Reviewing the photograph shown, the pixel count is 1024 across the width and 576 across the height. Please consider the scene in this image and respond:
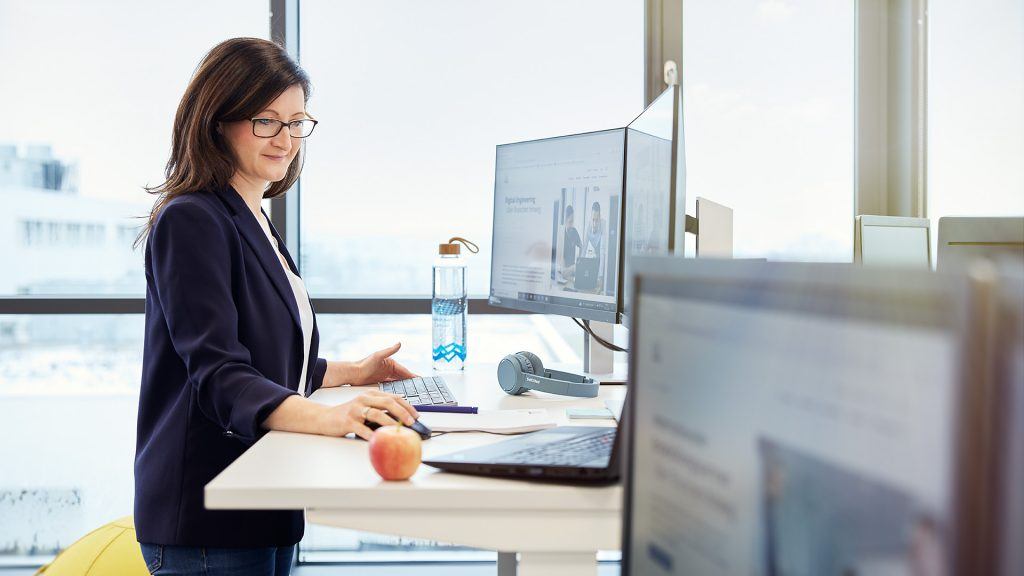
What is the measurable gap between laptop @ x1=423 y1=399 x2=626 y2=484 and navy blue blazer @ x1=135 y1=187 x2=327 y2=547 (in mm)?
346

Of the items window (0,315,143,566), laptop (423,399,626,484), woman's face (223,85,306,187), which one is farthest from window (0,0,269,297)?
laptop (423,399,626,484)

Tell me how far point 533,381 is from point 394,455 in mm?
624

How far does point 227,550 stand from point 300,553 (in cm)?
133

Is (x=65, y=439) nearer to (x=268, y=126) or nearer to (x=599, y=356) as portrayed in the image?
(x=268, y=126)

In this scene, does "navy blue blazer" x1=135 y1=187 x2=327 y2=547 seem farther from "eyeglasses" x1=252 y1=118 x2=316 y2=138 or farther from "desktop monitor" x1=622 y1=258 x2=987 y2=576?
"desktop monitor" x1=622 y1=258 x2=987 y2=576

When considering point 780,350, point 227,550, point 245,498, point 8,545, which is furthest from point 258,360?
point 8,545

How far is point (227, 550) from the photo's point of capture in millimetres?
1138

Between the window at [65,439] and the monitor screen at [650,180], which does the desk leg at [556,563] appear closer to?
the monitor screen at [650,180]

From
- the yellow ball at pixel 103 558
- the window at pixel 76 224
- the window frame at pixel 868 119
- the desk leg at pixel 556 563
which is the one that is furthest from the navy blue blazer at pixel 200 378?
the window at pixel 76 224

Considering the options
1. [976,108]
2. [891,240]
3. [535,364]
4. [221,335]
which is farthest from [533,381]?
[976,108]

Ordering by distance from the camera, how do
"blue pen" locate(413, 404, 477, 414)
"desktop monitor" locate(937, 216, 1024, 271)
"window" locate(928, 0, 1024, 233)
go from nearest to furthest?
"desktop monitor" locate(937, 216, 1024, 271) < "blue pen" locate(413, 404, 477, 414) < "window" locate(928, 0, 1024, 233)

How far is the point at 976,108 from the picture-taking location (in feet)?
7.73

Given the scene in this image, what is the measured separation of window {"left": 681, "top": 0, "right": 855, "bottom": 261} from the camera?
2.47 meters

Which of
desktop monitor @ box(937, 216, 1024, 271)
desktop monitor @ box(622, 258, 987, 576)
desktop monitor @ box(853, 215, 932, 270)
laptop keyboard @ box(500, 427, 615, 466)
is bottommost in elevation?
laptop keyboard @ box(500, 427, 615, 466)
